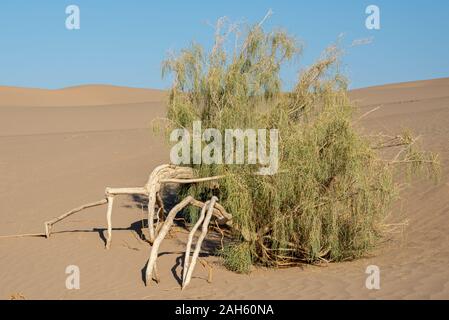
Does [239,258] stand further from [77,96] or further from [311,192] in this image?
[77,96]

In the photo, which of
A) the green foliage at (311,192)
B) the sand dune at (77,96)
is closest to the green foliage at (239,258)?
the green foliage at (311,192)

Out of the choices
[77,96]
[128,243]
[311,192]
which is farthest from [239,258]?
[77,96]

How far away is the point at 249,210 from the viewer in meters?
10.9

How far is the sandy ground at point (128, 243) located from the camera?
9.48 m

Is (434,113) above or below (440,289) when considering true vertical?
above

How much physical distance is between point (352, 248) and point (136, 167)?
526 inches

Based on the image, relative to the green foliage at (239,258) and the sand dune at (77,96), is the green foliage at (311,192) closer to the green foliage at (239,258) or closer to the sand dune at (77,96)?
the green foliage at (239,258)

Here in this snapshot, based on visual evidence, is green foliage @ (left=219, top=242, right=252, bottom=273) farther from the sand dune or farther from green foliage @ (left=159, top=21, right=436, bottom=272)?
the sand dune

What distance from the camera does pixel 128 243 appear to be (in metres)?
12.9
